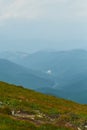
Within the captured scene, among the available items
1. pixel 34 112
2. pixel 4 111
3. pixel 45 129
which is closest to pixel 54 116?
pixel 34 112

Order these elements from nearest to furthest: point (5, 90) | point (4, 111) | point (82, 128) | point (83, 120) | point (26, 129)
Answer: point (26, 129) < point (4, 111) < point (82, 128) < point (83, 120) < point (5, 90)

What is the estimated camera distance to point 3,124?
19844 mm

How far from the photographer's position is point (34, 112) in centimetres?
3259

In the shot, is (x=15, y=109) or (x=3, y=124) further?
(x=15, y=109)

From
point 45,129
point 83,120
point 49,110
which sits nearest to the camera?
point 45,129

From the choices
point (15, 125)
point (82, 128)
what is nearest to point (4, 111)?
point (15, 125)

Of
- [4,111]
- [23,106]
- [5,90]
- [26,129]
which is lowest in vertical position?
[26,129]

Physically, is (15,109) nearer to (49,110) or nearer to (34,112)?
(34,112)

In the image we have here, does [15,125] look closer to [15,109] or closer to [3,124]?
[3,124]

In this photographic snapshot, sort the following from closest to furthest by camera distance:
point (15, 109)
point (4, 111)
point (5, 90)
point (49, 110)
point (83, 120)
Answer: point (4, 111), point (83, 120), point (15, 109), point (49, 110), point (5, 90)

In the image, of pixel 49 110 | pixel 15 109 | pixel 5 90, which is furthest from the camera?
pixel 5 90

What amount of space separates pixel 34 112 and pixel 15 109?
5.89ft

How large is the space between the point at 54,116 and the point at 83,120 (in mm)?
3999

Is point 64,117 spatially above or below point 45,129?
above
